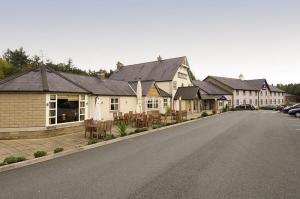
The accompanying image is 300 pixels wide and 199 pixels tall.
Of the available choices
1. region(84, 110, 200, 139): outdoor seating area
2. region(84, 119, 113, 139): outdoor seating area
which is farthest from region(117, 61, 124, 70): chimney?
region(84, 119, 113, 139): outdoor seating area

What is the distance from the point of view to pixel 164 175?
25.9 ft

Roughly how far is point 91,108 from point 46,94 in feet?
20.2

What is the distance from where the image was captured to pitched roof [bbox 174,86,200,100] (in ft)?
138

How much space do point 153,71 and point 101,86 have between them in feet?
72.6

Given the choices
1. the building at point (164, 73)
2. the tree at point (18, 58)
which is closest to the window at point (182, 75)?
the building at point (164, 73)

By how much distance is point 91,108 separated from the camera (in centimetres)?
2242

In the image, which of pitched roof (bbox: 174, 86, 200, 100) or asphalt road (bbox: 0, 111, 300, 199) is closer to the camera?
asphalt road (bbox: 0, 111, 300, 199)

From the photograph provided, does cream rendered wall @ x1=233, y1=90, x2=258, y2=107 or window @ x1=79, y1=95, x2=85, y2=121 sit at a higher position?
cream rendered wall @ x1=233, y1=90, x2=258, y2=107

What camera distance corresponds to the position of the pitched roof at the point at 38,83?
1649 cm

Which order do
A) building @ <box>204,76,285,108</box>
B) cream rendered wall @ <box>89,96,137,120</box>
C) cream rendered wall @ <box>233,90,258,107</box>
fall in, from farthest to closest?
building @ <box>204,76,285,108</box>, cream rendered wall @ <box>233,90,258,107</box>, cream rendered wall @ <box>89,96,137,120</box>

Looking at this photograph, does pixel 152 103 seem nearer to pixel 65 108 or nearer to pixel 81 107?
pixel 81 107

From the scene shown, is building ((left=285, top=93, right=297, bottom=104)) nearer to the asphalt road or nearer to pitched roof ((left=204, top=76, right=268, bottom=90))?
pitched roof ((left=204, top=76, right=268, bottom=90))

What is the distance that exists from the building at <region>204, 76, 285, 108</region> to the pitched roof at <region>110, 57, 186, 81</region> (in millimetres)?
27156

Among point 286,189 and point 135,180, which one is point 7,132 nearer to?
point 135,180
